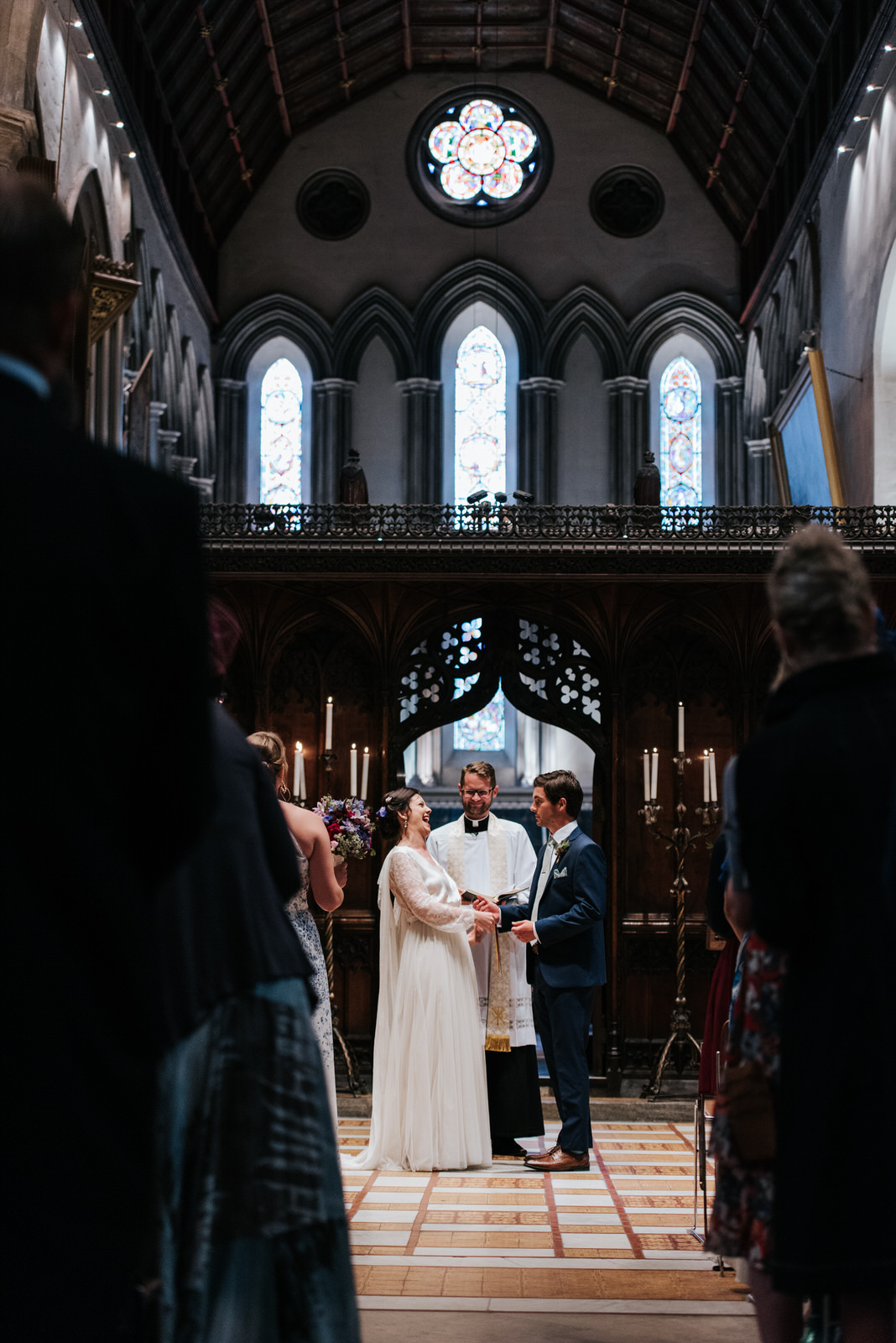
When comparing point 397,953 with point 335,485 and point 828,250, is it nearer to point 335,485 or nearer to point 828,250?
point 828,250

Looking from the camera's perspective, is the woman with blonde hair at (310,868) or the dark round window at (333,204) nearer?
the woman with blonde hair at (310,868)

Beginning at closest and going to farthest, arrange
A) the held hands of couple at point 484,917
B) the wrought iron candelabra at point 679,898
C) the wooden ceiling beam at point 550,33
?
the held hands of couple at point 484,917, the wrought iron candelabra at point 679,898, the wooden ceiling beam at point 550,33

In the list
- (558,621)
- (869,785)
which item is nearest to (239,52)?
(558,621)

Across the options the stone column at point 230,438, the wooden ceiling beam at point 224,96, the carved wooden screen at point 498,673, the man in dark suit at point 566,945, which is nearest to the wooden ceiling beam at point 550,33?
the wooden ceiling beam at point 224,96

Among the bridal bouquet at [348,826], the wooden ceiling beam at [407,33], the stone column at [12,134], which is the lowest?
the bridal bouquet at [348,826]

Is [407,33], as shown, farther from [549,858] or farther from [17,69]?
[549,858]

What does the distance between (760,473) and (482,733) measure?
15.2 feet

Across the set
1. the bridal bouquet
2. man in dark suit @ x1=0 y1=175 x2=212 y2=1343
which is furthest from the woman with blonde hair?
man in dark suit @ x1=0 y1=175 x2=212 y2=1343

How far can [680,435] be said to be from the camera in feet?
56.2

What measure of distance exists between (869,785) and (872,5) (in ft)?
37.3

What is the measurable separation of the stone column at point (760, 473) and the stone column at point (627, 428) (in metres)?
1.28

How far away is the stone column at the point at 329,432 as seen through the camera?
16.9 metres

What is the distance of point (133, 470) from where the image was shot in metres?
1.62

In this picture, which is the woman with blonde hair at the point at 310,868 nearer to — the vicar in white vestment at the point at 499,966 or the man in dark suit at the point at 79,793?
the vicar in white vestment at the point at 499,966
